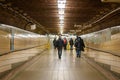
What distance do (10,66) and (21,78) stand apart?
2.17 m

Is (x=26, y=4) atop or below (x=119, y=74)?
atop

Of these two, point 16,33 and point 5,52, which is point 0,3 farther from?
point 16,33

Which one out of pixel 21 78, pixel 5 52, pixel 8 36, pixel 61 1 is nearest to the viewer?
pixel 21 78

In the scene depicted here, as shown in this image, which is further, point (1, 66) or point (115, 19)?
point (115, 19)

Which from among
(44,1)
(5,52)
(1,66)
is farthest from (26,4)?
(1,66)

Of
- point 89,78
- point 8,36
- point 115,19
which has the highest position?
point 115,19

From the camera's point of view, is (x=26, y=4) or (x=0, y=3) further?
(x=26, y=4)

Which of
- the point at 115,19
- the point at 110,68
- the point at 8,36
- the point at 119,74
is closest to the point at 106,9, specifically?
the point at 115,19

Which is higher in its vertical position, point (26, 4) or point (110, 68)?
point (26, 4)

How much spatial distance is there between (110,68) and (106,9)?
2998 mm

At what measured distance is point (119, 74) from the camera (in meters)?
9.88

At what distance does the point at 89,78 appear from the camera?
9.91 metres

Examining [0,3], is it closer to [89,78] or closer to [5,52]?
[5,52]

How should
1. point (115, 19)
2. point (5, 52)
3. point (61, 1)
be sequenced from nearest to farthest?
point (61, 1) → point (5, 52) → point (115, 19)
